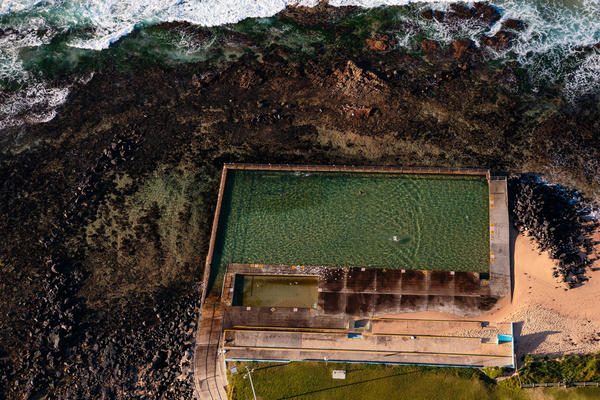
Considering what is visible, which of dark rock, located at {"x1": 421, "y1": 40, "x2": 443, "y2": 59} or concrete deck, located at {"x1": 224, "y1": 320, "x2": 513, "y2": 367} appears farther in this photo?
dark rock, located at {"x1": 421, "y1": 40, "x2": 443, "y2": 59}

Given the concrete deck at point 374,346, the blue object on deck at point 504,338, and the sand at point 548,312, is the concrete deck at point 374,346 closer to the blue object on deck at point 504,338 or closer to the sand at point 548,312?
the blue object on deck at point 504,338

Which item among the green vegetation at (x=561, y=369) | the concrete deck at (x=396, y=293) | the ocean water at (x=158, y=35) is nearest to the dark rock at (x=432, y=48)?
the ocean water at (x=158, y=35)

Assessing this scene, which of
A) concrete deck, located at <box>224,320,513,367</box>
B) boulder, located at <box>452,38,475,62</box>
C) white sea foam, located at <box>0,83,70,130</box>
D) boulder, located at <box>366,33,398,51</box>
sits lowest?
A: concrete deck, located at <box>224,320,513,367</box>


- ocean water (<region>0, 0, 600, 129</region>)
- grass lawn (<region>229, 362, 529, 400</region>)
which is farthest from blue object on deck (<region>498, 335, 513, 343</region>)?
ocean water (<region>0, 0, 600, 129</region>)

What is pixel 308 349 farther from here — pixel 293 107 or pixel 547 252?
pixel 293 107

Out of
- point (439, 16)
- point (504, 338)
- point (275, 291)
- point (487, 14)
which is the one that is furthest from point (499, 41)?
point (275, 291)

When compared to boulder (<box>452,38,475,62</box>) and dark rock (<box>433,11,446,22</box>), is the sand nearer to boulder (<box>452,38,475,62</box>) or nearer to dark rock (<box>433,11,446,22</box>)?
boulder (<box>452,38,475,62</box>)

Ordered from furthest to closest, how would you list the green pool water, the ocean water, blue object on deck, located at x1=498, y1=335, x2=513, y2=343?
the ocean water < the green pool water < blue object on deck, located at x1=498, y1=335, x2=513, y2=343

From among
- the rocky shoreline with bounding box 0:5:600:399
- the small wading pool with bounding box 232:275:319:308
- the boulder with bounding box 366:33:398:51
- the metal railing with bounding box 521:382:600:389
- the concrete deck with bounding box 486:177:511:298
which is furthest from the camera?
the boulder with bounding box 366:33:398:51
